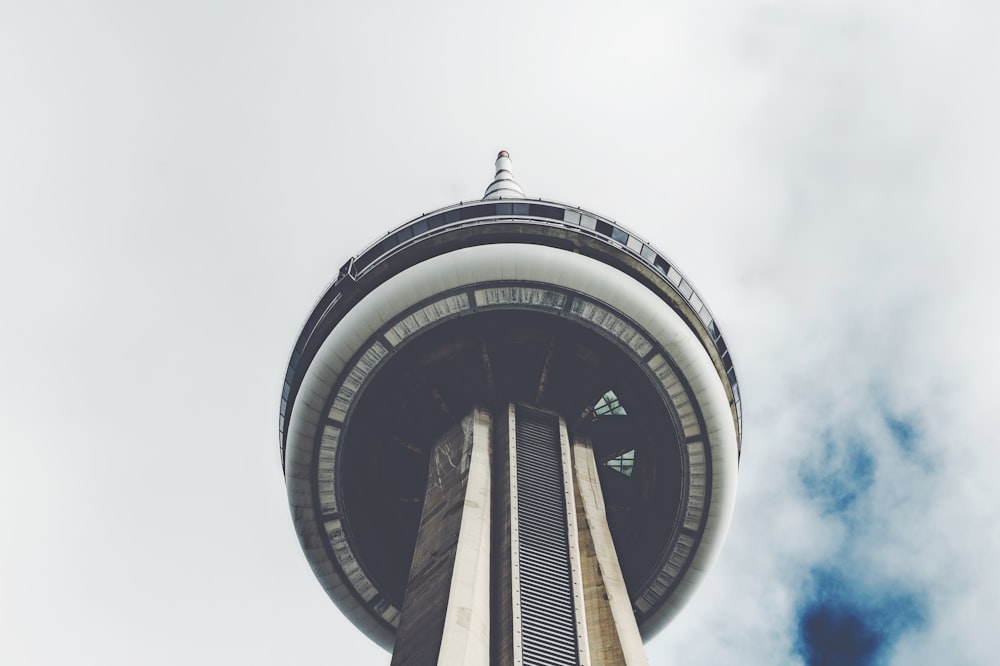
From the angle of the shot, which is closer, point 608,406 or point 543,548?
point 543,548

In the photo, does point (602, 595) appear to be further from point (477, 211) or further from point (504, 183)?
point (504, 183)

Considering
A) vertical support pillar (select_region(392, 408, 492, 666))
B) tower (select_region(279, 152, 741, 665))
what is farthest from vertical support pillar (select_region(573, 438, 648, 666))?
vertical support pillar (select_region(392, 408, 492, 666))

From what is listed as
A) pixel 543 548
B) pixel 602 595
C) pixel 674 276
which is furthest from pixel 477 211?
pixel 602 595

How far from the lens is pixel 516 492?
20828 millimetres

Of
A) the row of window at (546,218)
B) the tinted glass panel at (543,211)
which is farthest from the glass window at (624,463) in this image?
the tinted glass panel at (543,211)

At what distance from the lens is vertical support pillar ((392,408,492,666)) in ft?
51.8

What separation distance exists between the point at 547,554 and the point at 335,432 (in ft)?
28.9

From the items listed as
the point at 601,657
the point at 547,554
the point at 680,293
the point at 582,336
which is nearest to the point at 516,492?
the point at 547,554

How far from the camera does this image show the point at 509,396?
84.5 ft

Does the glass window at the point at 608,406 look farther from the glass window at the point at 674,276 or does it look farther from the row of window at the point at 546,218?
the glass window at the point at 674,276

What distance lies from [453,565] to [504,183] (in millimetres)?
22954

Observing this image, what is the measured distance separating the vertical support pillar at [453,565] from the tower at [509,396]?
0.19m

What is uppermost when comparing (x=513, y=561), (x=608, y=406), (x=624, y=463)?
(x=608, y=406)

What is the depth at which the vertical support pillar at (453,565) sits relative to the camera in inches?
622
